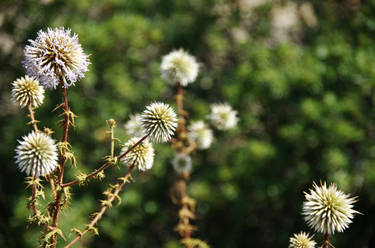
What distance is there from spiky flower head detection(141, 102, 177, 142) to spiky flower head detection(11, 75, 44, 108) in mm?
544

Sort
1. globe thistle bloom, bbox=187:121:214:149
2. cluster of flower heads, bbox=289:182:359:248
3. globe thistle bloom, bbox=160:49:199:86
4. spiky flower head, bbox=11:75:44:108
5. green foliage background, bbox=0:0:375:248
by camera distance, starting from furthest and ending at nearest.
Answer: green foliage background, bbox=0:0:375:248, globe thistle bloom, bbox=187:121:214:149, globe thistle bloom, bbox=160:49:199:86, spiky flower head, bbox=11:75:44:108, cluster of flower heads, bbox=289:182:359:248

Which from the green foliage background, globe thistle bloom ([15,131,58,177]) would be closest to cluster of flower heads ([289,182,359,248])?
globe thistle bloom ([15,131,58,177])

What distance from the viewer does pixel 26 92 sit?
1.57m

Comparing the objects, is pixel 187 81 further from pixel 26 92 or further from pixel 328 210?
pixel 328 210

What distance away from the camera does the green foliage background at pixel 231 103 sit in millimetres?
3102

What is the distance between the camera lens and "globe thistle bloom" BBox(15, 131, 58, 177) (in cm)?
134

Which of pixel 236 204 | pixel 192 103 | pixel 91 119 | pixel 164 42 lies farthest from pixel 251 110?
pixel 91 119

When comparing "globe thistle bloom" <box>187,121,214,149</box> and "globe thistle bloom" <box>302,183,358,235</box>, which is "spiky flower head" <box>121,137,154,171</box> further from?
"globe thistle bloom" <box>302,183,358,235</box>

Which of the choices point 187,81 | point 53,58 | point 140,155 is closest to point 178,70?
point 187,81

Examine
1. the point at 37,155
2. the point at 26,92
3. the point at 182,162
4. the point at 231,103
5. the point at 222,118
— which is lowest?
the point at 37,155

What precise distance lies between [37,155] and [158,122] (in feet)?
1.83

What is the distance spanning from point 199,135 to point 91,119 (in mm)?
1569

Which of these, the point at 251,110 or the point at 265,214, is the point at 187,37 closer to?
the point at 251,110

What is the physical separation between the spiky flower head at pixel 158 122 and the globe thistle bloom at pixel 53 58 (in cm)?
38
